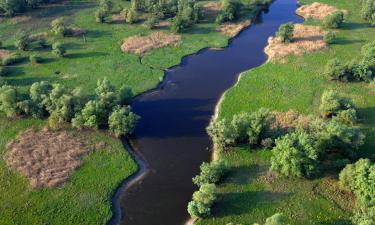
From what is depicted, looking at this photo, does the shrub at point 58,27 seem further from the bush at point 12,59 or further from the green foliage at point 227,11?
the green foliage at point 227,11

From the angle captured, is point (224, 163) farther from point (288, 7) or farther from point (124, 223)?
point (288, 7)

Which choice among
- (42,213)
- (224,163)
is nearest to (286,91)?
(224,163)

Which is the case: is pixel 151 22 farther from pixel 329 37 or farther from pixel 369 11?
pixel 369 11

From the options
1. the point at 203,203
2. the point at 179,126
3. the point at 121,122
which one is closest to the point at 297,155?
the point at 203,203

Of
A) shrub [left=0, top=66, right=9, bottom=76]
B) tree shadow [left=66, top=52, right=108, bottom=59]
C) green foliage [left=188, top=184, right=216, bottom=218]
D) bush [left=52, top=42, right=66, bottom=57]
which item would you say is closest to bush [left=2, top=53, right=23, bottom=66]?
shrub [left=0, top=66, right=9, bottom=76]

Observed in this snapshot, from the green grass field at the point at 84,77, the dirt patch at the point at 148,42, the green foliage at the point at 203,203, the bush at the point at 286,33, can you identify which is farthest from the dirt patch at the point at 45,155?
the bush at the point at 286,33

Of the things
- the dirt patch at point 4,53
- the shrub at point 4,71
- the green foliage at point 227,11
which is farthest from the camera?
the green foliage at point 227,11
